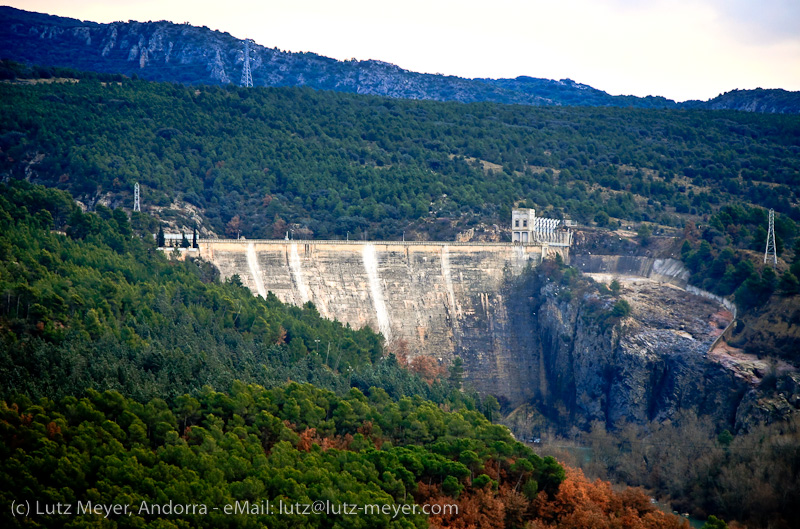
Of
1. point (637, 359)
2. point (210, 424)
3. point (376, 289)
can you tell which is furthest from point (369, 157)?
point (210, 424)

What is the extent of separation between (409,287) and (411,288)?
18cm

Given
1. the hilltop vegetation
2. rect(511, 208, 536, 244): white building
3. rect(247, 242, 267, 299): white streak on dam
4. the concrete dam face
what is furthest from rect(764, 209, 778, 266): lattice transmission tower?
rect(247, 242, 267, 299): white streak on dam

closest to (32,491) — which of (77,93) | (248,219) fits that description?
(248,219)

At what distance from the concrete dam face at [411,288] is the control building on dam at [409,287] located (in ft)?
0.25

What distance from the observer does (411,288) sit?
95688 millimetres

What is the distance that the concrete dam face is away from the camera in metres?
93.3

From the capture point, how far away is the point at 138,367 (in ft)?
217

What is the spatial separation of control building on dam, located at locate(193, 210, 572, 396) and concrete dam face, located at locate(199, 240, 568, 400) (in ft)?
0.25

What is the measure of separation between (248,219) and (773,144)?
6461cm

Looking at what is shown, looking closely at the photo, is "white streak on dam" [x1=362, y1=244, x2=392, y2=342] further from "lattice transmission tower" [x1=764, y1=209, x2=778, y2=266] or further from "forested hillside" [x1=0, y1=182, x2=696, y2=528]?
"lattice transmission tower" [x1=764, y1=209, x2=778, y2=266]

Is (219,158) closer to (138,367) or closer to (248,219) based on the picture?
(248,219)

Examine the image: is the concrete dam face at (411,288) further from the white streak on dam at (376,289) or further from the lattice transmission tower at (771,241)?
the lattice transmission tower at (771,241)

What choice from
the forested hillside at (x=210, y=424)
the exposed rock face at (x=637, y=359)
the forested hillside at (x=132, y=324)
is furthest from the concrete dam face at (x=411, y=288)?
the forested hillside at (x=210, y=424)

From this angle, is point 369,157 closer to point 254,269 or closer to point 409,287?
point 409,287
